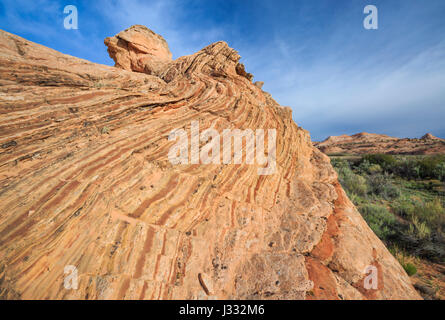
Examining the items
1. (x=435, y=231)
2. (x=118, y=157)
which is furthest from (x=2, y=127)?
(x=435, y=231)

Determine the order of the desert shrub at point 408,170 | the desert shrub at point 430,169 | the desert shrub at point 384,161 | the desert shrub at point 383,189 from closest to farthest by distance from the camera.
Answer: the desert shrub at point 383,189 < the desert shrub at point 430,169 < the desert shrub at point 408,170 < the desert shrub at point 384,161

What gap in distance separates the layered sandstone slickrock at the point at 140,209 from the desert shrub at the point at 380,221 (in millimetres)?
3313

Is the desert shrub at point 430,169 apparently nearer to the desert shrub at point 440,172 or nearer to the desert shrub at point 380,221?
the desert shrub at point 440,172

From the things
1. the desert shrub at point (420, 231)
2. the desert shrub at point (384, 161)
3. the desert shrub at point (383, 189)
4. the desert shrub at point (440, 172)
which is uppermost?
the desert shrub at point (384, 161)

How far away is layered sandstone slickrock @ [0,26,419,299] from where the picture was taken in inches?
127

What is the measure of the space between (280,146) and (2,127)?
842 cm

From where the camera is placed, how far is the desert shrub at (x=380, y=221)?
7953 mm

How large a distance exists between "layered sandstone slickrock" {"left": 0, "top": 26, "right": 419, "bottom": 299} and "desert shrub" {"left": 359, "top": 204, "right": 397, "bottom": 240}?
3313 mm

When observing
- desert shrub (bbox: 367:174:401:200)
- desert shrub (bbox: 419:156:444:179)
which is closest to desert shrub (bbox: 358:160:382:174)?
desert shrub (bbox: 419:156:444:179)

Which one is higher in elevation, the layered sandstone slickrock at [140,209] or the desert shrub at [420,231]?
the layered sandstone slickrock at [140,209]

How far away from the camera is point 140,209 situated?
13.1 ft

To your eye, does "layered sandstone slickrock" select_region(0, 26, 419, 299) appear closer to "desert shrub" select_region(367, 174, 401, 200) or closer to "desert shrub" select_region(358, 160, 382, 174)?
"desert shrub" select_region(367, 174, 401, 200)

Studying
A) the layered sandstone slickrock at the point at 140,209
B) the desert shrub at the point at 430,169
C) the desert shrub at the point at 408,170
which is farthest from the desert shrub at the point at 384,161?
the layered sandstone slickrock at the point at 140,209

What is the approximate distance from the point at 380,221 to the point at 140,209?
11.2 m
